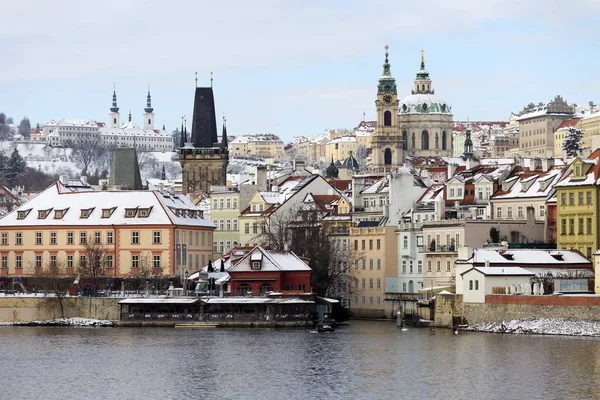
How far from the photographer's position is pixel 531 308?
8275 centimetres

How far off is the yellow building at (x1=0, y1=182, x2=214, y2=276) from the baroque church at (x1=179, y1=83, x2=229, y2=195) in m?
53.8

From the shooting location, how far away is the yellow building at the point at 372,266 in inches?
4090

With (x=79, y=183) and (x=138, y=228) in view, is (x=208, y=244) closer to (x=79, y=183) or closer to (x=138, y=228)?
(x=138, y=228)

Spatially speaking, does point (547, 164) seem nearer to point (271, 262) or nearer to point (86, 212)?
point (271, 262)

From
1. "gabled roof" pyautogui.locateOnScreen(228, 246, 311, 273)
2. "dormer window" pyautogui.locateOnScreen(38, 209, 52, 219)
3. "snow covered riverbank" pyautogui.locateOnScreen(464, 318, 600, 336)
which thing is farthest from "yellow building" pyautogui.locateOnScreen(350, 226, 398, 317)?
"dormer window" pyautogui.locateOnScreen(38, 209, 52, 219)

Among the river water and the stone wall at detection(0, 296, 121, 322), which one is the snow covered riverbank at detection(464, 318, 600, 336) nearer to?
the river water

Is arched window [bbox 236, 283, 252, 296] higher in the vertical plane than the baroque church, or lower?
lower

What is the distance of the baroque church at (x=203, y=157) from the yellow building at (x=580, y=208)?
74599mm

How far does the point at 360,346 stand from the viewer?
3051 inches

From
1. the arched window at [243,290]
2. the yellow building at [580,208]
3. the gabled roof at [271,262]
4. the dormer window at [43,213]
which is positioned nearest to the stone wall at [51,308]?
the arched window at [243,290]

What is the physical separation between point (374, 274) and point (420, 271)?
14.7 feet

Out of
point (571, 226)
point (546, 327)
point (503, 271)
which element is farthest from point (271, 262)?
point (546, 327)

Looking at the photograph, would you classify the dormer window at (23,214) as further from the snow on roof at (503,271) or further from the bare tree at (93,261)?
the snow on roof at (503,271)

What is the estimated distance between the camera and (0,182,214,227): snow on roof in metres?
108
